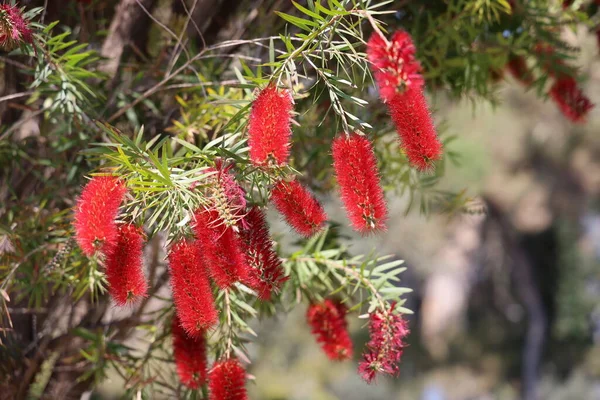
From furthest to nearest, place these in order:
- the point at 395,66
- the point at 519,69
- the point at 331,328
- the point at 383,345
Answer: the point at 519,69 → the point at 331,328 → the point at 383,345 → the point at 395,66

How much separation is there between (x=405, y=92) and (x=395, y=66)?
19mm

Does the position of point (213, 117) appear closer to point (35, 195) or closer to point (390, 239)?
point (35, 195)

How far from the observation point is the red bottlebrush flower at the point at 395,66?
0.51 meters

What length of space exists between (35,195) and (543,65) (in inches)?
28.5

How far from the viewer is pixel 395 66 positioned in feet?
1.67

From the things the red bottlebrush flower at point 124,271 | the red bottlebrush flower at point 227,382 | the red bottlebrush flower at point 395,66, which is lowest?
the red bottlebrush flower at point 227,382

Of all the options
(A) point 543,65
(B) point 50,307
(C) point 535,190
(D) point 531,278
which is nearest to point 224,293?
(B) point 50,307

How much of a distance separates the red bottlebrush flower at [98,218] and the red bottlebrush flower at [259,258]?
0.11 meters

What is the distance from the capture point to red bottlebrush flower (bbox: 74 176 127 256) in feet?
1.82

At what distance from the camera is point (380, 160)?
3.44ft

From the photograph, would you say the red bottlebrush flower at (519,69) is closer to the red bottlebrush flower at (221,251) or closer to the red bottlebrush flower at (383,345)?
the red bottlebrush flower at (383,345)

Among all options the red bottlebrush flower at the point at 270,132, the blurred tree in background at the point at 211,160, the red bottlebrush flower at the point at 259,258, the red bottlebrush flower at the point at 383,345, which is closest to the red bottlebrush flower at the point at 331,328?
the blurred tree in background at the point at 211,160

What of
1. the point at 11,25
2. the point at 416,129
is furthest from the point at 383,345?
the point at 11,25

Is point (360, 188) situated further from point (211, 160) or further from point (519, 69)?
point (519, 69)
